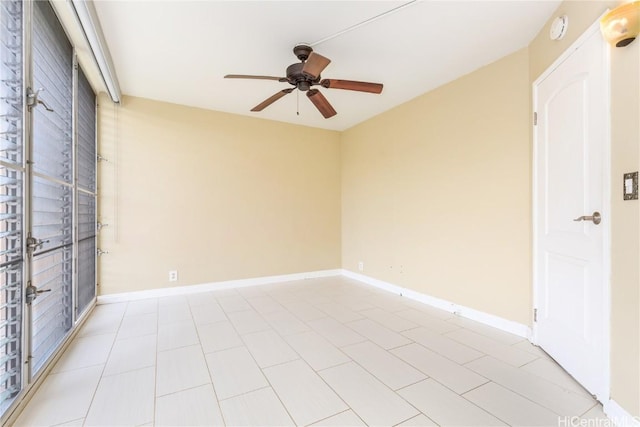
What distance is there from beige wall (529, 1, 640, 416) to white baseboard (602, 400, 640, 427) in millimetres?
24

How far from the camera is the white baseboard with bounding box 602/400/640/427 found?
139cm

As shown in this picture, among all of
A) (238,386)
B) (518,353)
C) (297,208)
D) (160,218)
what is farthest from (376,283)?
(160,218)

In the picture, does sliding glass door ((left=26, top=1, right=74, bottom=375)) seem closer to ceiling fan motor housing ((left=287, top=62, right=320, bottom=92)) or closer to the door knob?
ceiling fan motor housing ((left=287, top=62, right=320, bottom=92))

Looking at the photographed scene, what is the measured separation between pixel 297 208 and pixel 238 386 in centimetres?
316

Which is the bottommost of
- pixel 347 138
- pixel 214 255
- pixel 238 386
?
pixel 238 386

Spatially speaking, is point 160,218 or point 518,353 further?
point 160,218

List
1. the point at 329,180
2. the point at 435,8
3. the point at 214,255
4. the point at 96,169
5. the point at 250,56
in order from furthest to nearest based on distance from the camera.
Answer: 1. the point at 329,180
2. the point at 214,255
3. the point at 96,169
4. the point at 250,56
5. the point at 435,8

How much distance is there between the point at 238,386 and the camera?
5.98 ft

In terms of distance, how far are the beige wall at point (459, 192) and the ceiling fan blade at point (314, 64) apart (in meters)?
1.74

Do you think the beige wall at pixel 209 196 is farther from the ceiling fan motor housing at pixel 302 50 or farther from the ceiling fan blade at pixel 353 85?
the ceiling fan blade at pixel 353 85

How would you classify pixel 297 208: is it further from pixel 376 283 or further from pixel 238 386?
pixel 238 386

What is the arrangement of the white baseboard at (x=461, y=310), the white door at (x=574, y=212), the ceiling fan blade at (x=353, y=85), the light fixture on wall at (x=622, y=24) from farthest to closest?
the white baseboard at (x=461, y=310) → the ceiling fan blade at (x=353, y=85) → the white door at (x=574, y=212) → the light fixture on wall at (x=622, y=24)

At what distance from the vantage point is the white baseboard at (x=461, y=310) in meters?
2.55

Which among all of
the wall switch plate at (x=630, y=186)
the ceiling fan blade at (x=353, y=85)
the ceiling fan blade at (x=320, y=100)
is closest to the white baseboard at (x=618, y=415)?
the wall switch plate at (x=630, y=186)
